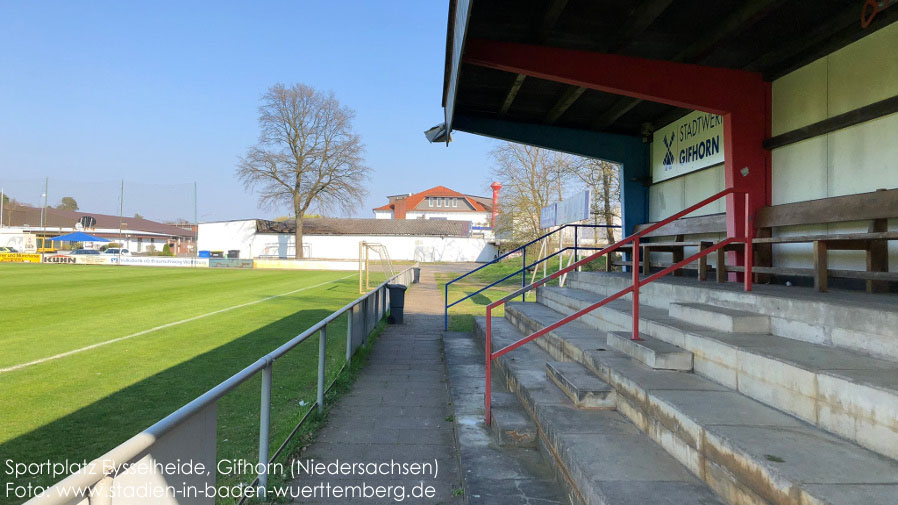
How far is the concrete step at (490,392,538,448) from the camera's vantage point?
12.7 ft

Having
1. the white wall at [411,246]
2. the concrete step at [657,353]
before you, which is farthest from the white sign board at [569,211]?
the white wall at [411,246]

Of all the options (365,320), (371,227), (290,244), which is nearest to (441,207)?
(371,227)

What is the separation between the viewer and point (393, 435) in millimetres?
4480

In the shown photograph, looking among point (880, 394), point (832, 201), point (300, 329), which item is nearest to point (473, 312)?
point (300, 329)

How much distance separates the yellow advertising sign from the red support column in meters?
47.9

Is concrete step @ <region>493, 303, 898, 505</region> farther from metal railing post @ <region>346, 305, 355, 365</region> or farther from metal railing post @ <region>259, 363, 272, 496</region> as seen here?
metal railing post @ <region>346, 305, 355, 365</region>

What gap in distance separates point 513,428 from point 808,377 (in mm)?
1961

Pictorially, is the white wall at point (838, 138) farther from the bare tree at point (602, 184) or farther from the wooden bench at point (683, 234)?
the bare tree at point (602, 184)

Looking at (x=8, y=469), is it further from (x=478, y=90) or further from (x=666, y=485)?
(x=478, y=90)

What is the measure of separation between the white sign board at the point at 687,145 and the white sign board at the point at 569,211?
99.4 inches

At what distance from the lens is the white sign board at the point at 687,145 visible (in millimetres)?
7172

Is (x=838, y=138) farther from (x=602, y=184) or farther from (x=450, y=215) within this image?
(x=450, y=215)

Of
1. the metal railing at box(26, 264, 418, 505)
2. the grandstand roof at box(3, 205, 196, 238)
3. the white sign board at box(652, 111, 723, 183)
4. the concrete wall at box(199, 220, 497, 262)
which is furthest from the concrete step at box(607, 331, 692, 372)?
the grandstand roof at box(3, 205, 196, 238)

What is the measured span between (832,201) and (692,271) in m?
2.69
